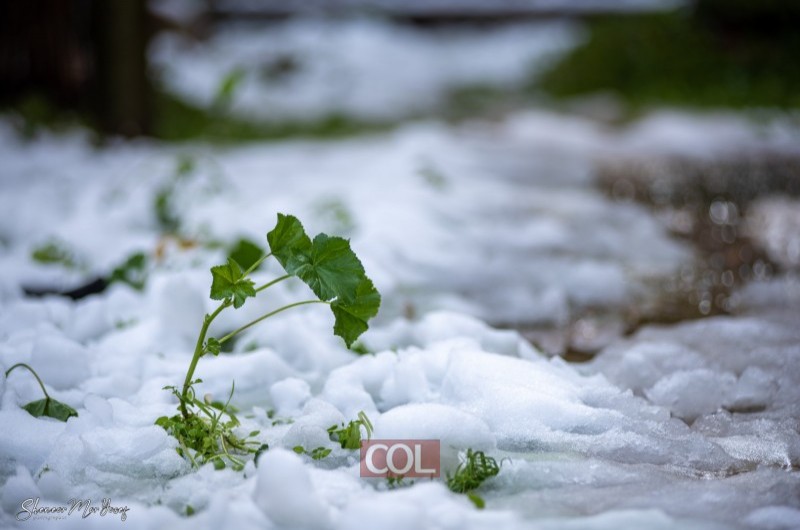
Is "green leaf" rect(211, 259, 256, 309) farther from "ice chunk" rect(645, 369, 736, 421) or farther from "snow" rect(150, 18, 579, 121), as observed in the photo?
"snow" rect(150, 18, 579, 121)

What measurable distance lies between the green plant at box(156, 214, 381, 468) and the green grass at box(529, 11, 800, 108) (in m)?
4.81

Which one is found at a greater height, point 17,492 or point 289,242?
point 289,242

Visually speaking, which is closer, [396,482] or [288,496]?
[288,496]

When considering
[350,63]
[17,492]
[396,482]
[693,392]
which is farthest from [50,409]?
[350,63]

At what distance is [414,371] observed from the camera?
5.22 feet

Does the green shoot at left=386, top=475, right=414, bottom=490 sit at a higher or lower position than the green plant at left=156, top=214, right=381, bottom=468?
lower

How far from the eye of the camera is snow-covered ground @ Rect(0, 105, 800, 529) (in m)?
1.19

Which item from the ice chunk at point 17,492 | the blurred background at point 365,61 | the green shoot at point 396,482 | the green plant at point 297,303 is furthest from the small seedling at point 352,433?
the blurred background at point 365,61

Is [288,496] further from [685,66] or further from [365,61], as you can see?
[365,61]

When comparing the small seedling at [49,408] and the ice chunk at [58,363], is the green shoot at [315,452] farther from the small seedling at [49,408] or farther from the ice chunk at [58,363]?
the ice chunk at [58,363]

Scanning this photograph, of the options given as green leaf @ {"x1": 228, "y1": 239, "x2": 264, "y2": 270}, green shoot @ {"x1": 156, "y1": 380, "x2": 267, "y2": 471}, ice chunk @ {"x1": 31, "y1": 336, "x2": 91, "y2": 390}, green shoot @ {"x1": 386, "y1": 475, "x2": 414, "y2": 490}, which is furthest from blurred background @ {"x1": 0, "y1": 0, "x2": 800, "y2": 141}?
green shoot @ {"x1": 386, "y1": 475, "x2": 414, "y2": 490}

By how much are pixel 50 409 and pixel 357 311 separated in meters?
0.59

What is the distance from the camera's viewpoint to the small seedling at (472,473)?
4.06 ft

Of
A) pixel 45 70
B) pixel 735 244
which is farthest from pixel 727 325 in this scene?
pixel 45 70
